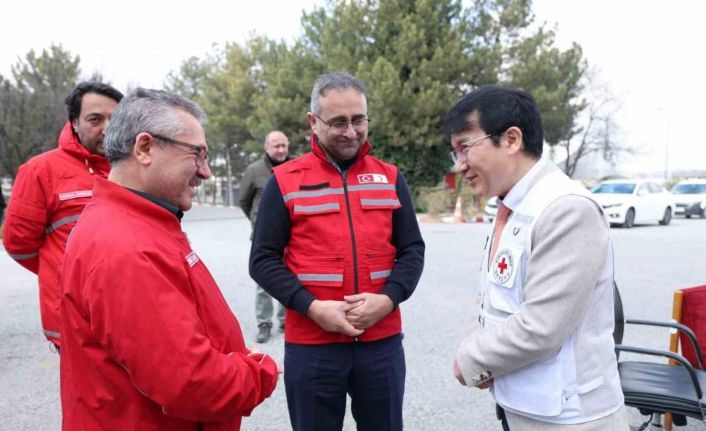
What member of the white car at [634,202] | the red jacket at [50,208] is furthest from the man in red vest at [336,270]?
the white car at [634,202]

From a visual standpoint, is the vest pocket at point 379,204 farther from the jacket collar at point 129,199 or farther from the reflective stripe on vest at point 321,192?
the jacket collar at point 129,199

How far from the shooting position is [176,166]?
1503 millimetres

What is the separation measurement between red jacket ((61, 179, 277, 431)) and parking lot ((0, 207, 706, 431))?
6.83 feet

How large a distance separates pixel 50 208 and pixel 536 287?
229cm

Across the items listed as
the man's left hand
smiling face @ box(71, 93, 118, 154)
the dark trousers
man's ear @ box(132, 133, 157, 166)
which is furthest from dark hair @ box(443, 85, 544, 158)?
smiling face @ box(71, 93, 118, 154)

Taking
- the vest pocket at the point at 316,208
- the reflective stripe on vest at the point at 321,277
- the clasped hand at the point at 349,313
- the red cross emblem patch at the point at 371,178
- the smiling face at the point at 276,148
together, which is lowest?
the clasped hand at the point at 349,313

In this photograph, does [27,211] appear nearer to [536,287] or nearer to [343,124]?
[343,124]

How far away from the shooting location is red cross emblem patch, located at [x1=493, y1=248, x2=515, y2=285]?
1.62m

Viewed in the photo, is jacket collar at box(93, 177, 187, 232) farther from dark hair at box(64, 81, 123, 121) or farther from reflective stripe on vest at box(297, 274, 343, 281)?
dark hair at box(64, 81, 123, 121)

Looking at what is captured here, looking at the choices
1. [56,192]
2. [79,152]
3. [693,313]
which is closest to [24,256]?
[56,192]

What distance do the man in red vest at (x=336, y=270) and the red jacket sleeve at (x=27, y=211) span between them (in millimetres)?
1109

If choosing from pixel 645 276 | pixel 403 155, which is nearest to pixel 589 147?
pixel 403 155

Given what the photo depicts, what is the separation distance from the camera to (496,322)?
1699mm

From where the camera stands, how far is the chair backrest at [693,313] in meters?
3.19
